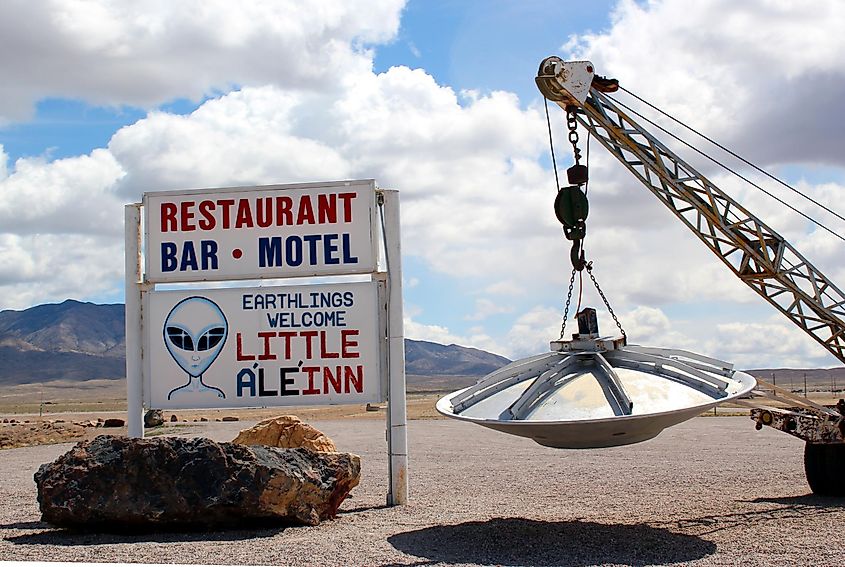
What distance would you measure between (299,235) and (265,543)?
5.09 metres

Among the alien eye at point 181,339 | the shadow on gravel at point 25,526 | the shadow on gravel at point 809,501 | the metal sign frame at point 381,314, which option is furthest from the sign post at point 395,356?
the shadow on gravel at point 809,501

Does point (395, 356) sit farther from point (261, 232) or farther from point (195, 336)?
point (195, 336)

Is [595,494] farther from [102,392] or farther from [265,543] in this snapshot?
[102,392]

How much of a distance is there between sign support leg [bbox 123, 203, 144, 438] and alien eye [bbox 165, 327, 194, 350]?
0.50 metres

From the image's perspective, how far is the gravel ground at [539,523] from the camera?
1000cm

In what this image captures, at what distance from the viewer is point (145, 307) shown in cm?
1459

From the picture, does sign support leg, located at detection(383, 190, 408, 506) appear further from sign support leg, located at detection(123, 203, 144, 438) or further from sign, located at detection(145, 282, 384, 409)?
sign support leg, located at detection(123, 203, 144, 438)

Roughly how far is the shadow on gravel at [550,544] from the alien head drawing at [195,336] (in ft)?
14.8

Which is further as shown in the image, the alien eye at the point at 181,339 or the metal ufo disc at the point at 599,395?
the alien eye at the point at 181,339

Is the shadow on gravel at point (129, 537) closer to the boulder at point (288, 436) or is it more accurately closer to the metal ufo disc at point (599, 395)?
the metal ufo disc at point (599, 395)

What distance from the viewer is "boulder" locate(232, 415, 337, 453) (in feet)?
51.4

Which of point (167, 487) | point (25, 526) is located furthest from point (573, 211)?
point (25, 526)

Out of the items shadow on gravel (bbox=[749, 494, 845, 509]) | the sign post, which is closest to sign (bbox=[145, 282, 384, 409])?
the sign post

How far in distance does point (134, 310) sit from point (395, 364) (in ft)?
12.8
